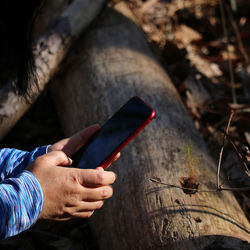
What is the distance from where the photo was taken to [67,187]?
1.35 metres

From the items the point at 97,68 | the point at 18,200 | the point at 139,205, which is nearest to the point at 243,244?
the point at 139,205

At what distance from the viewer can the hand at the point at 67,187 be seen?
4.41 feet

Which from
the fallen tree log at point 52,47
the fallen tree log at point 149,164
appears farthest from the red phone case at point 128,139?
the fallen tree log at point 52,47

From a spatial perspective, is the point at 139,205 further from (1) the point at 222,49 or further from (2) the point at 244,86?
(1) the point at 222,49

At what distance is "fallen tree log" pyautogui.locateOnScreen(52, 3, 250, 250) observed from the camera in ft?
4.70

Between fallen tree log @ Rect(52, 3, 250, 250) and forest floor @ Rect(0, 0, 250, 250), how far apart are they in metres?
0.20

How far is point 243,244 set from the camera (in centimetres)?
134

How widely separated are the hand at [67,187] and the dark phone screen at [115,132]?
0.16 metres

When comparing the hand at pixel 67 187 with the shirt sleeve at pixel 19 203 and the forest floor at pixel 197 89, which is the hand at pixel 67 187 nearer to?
the shirt sleeve at pixel 19 203

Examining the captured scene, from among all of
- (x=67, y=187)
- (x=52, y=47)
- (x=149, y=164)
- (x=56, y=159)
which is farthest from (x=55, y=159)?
(x=52, y=47)

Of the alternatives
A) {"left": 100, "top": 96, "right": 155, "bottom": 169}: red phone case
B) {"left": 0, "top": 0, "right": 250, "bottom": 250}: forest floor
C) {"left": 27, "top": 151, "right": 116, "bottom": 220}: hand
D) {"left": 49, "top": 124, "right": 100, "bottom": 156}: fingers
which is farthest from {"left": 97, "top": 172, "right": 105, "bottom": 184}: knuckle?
{"left": 0, "top": 0, "right": 250, "bottom": 250}: forest floor

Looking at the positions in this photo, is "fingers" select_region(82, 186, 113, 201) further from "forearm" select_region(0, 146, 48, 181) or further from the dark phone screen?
"forearm" select_region(0, 146, 48, 181)

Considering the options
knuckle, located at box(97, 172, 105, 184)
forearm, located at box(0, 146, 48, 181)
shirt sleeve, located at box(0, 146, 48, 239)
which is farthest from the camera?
forearm, located at box(0, 146, 48, 181)

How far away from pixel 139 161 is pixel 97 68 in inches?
40.8
